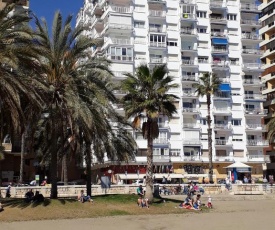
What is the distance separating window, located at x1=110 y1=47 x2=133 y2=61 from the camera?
67.9 metres

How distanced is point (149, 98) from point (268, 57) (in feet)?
193

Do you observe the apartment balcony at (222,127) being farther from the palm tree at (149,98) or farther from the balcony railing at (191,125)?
the palm tree at (149,98)

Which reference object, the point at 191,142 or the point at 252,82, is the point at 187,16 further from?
the point at 191,142

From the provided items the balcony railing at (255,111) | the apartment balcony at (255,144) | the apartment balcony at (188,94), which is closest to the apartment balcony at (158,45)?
the apartment balcony at (188,94)

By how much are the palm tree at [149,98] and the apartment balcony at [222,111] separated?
42.6 metres

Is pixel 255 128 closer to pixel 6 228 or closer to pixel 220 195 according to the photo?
pixel 220 195

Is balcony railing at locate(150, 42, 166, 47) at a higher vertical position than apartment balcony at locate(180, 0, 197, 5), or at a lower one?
lower

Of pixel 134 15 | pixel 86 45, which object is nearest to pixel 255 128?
pixel 134 15

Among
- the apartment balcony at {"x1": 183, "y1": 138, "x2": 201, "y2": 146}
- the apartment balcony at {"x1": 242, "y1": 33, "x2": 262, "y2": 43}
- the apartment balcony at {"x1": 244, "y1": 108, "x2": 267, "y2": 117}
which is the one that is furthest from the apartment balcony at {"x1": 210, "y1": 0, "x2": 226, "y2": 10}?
the apartment balcony at {"x1": 183, "y1": 138, "x2": 201, "y2": 146}

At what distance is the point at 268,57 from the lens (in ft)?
275

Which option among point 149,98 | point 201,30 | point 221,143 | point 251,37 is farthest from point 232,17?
point 149,98

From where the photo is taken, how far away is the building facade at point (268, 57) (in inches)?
3142

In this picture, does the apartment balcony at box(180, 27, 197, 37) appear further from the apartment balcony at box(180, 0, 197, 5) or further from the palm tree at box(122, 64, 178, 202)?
the palm tree at box(122, 64, 178, 202)

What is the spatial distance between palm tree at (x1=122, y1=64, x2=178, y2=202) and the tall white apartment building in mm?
34388
